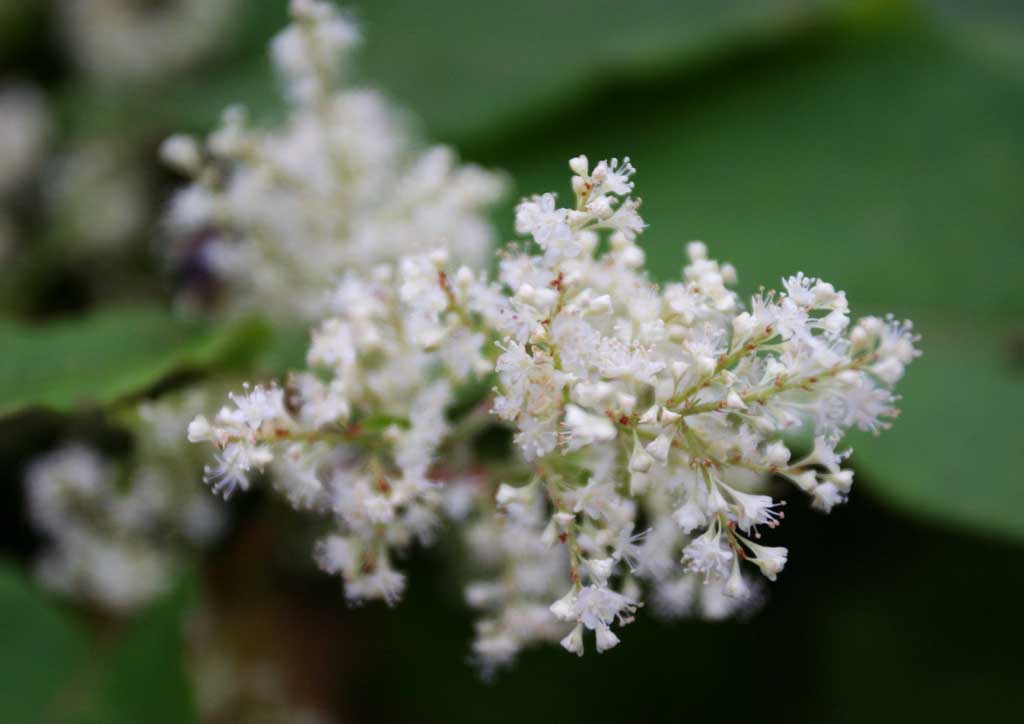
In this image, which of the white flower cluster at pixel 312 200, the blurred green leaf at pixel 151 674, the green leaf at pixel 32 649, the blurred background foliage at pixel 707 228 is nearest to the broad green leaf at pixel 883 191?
the blurred background foliage at pixel 707 228

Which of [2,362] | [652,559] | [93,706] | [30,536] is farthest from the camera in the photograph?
[30,536]

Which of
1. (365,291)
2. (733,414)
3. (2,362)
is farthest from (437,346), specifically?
(2,362)

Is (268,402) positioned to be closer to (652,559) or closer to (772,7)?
(652,559)

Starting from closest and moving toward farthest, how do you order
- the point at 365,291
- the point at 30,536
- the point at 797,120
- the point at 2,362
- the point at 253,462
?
the point at 253,462 → the point at 365,291 → the point at 2,362 → the point at 30,536 → the point at 797,120

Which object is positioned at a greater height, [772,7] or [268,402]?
[772,7]

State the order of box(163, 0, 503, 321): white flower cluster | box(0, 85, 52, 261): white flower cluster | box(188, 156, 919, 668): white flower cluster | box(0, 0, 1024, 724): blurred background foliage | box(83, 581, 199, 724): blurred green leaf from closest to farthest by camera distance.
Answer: box(188, 156, 919, 668): white flower cluster → box(163, 0, 503, 321): white flower cluster → box(83, 581, 199, 724): blurred green leaf → box(0, 0, 1024, 724): blurred background foliage → box(0, 85, 52, 261): white flower cluster

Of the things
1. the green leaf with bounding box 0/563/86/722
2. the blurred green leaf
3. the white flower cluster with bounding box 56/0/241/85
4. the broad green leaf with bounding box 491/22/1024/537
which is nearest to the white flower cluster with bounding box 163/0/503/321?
the broad green leaf with bounding box 491/22/1024/537

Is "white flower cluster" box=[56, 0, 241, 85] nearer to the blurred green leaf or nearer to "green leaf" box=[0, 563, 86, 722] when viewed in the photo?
"green leaf" box=[0, 563, 86, 722]

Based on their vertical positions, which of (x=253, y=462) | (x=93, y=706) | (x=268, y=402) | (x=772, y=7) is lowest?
(x=93, y=706)
